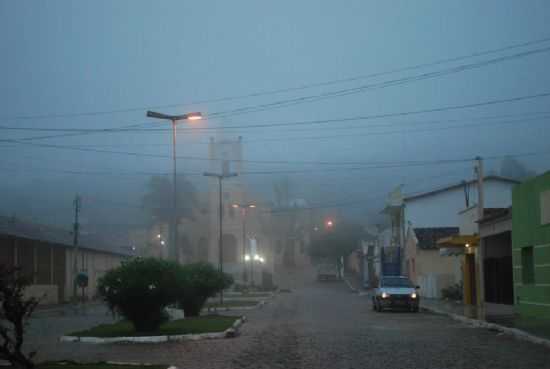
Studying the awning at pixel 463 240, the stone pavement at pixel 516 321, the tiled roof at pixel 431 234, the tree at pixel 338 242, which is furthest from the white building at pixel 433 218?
the tree at pixel 338 242

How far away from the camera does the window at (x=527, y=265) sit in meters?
29.3

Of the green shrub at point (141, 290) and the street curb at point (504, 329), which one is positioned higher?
the green shrub at point (141, 290)

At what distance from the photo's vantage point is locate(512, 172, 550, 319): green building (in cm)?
2652

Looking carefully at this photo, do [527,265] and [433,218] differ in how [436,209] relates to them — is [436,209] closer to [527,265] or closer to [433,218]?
[433,218]

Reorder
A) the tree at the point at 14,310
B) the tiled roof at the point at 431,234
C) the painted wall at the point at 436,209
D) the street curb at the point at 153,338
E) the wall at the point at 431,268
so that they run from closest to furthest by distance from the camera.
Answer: the tree at the point at 14,310 → the street curb at the point at 153,338 → the wall at the point at 431,268 → the tiled roof at the point at 431,234 → the painted wall at the point at 436,209

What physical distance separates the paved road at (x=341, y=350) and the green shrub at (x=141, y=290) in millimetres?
2659

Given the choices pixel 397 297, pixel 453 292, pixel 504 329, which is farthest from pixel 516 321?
pixel 453 292

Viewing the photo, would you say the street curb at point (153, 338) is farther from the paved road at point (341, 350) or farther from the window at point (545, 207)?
the window at point (545, 207)

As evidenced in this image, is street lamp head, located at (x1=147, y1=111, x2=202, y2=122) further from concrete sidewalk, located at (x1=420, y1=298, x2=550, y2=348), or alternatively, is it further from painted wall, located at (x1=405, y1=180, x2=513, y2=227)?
painted wall, located at (x1=405, y1=180, x2=513, y2=227)

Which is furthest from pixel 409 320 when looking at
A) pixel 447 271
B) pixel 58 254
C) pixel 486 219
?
pixel 58 254

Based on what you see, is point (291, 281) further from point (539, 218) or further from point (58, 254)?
point (539, 218)

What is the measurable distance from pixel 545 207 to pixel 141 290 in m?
13.8

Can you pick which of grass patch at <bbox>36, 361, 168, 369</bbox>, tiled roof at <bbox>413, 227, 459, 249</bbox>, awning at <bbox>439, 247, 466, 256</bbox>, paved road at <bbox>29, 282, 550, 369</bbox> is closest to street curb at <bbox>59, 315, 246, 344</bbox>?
paved road at <bbox>29, 282, 550, 369</bbox>

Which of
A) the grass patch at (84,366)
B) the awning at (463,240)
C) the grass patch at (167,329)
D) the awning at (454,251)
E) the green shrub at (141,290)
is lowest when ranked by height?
the grass patch at (167,329)
